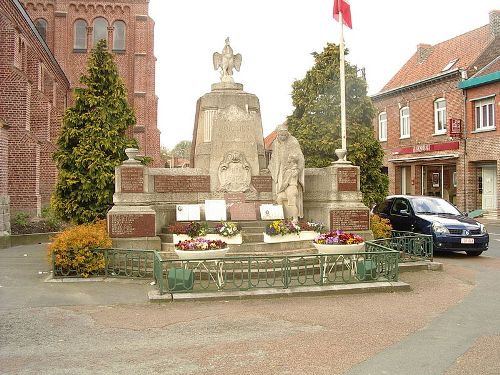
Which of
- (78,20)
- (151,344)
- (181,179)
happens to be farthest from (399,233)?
(78,20)

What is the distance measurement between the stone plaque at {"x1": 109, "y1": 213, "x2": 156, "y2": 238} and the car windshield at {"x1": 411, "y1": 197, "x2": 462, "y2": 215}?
817 cm

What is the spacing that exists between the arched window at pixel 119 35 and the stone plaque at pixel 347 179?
98.4 ft

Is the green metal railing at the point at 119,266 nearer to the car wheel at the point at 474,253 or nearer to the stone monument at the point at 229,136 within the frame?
the stone monument at the point at 229,136

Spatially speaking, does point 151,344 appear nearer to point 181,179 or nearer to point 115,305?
point 115,305

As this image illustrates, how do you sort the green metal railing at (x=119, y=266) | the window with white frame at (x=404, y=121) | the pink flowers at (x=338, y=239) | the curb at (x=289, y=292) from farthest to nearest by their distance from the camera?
1. the window with white frame at (x=404, y=121)
2. the green metal railing at (x=119, y=266)
3. the pink flowers at (x=338, y=239)
4. the curb at (x=289, y=292)

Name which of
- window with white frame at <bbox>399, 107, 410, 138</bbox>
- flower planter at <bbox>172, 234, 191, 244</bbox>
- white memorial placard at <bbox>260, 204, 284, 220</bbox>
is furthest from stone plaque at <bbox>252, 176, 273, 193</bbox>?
window with white frame at <bbox>399, 107, 410, 138</bbox>

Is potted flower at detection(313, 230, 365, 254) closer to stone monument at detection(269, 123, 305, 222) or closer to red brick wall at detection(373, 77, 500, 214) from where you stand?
stone monument at detection(269, 123, 305, 222)

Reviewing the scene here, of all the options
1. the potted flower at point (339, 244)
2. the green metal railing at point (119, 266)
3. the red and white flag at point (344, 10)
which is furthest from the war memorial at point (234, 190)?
the red and white flag at point (344, 10)

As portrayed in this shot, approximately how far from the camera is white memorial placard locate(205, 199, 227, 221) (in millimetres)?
12617

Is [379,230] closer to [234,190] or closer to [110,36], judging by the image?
[234,190]

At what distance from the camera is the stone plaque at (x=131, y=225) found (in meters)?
11.7

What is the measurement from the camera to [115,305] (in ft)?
27.5

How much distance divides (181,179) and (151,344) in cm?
744

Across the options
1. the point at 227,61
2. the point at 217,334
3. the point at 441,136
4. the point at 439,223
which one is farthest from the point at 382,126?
the point at 217,334
